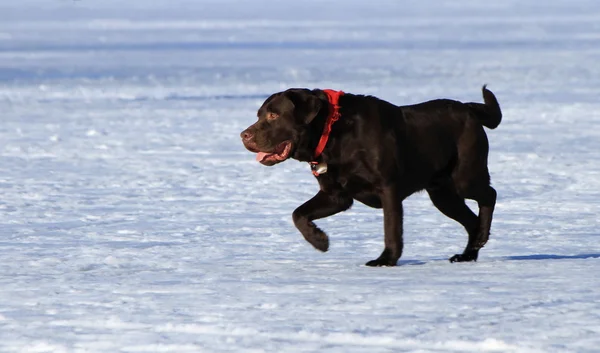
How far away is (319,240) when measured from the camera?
578 centimetres

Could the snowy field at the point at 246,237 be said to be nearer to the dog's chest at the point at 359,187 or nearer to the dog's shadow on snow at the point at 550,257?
the dog's shadow on snow at the point at 550,257

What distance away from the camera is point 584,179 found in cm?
910

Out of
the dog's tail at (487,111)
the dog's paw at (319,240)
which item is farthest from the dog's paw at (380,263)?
the dog's tail at (487,111)

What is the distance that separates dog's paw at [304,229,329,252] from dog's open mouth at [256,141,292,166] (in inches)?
17.7

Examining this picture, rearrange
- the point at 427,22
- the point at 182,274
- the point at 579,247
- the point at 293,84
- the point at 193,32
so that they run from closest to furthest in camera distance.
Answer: the point at 182,274 < the point at 579,247 < the point at 293,84 < the point at 193,32 < the point at 427,22

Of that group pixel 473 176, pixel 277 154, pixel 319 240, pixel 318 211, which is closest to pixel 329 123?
pixel 277 154

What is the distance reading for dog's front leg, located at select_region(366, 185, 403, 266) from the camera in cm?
556

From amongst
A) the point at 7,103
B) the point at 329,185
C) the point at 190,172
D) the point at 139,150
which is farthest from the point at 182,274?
the point at 7,103

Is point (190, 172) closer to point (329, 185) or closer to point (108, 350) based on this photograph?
point (329, 185)

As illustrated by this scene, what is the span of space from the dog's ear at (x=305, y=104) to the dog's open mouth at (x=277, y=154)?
15 cm

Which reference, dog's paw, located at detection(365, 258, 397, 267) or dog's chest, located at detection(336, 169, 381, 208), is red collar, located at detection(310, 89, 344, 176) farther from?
dog's paw, located at detection(365, 258, 397, 267)

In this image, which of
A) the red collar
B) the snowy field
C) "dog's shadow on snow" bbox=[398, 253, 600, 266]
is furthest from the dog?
the snowy field

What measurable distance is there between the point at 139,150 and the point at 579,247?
5.94 m

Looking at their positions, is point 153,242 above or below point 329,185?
below
